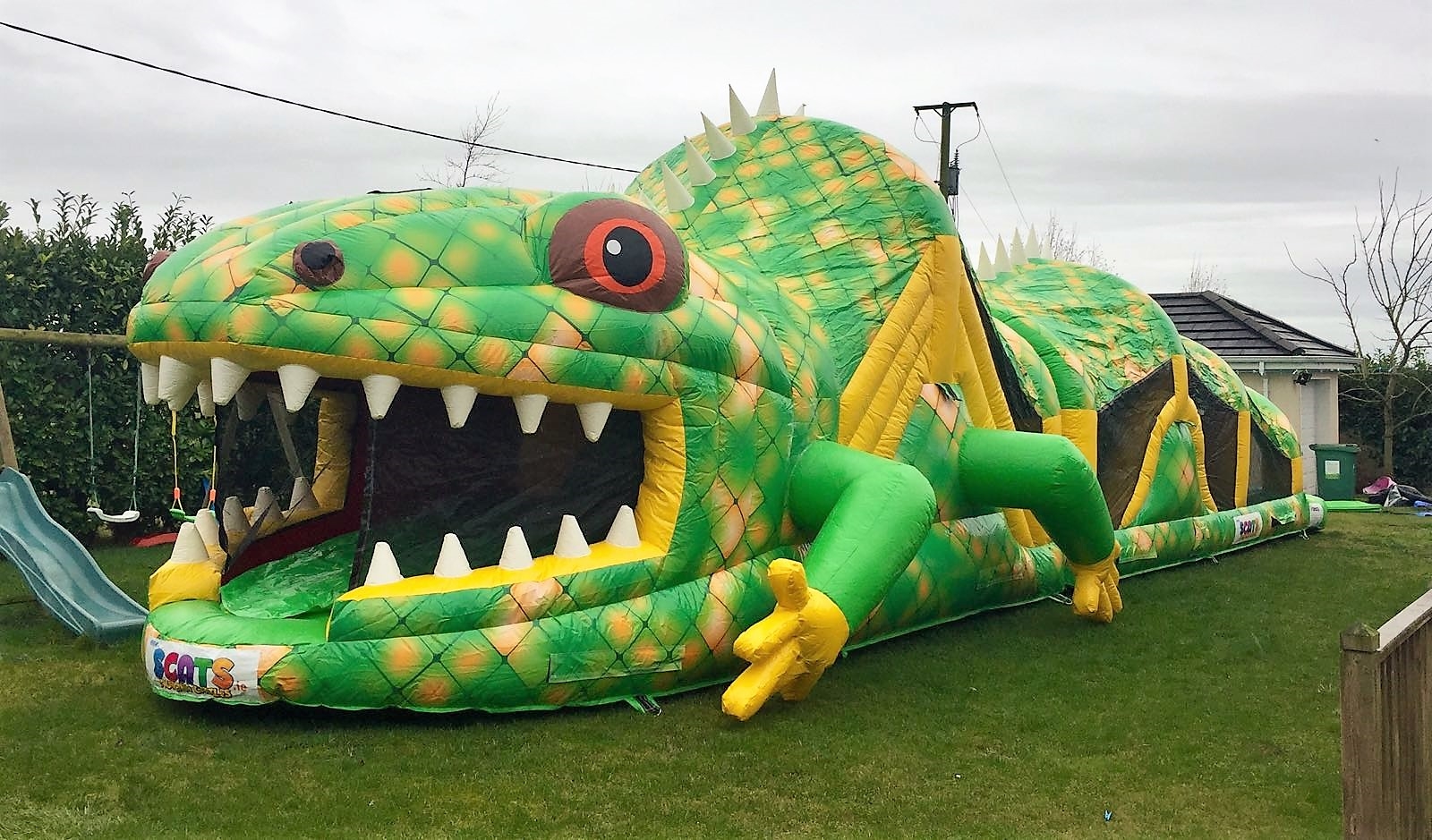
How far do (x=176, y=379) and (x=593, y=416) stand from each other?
1.41 m

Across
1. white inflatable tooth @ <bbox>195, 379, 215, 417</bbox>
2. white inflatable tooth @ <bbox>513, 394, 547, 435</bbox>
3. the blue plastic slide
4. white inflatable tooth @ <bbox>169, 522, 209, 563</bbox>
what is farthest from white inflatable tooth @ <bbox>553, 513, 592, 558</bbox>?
the blue plastic slide

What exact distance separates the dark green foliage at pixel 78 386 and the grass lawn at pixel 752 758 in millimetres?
2928

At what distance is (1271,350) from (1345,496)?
2.49 m

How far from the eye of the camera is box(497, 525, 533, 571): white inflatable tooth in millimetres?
4285

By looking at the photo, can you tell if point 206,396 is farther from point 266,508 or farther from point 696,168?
point 696,168

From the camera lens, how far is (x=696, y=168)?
605 cm

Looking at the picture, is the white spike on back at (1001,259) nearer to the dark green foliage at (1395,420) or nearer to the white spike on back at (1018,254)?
the white spike on back at (1018,254)

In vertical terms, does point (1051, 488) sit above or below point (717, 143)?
below

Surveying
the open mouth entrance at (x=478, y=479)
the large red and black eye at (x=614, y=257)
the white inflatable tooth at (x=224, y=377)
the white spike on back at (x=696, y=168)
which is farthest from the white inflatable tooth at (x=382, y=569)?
the white spike on back at (x=696, y=168)

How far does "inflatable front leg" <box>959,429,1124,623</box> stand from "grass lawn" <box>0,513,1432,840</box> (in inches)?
22.7

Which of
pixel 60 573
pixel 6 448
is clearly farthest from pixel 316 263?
pixel 6 448

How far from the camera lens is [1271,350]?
1606 cm

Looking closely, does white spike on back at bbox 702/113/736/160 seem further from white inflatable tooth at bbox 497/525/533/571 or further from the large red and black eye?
white inflatable tooth at bbox 497/525/533/571

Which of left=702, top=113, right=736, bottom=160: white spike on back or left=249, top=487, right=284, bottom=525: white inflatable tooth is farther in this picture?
left=702, top=113, right=736, bottom=160: white spike on back
